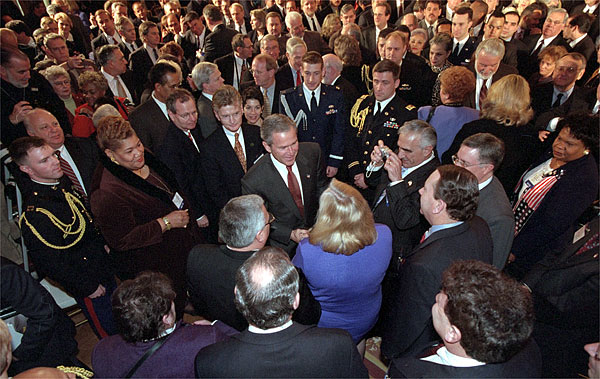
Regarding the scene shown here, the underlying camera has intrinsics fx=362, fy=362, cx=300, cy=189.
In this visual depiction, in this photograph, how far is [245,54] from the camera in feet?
19.1

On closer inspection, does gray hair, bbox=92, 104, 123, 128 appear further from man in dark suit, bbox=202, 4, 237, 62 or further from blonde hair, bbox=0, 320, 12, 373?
man in dark suit, bbox=202, 4, 237, 62

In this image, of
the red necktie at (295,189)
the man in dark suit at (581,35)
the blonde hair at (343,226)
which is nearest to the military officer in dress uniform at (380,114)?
the red necktie at (295,189)

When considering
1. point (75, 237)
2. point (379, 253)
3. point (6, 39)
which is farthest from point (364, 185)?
point (6, 39)

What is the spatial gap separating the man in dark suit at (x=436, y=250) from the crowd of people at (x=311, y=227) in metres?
0.01

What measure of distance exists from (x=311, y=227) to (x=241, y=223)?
1245mm

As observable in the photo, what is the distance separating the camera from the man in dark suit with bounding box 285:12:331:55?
6.51 metres

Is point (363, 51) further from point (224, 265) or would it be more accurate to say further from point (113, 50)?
point (224, 265)

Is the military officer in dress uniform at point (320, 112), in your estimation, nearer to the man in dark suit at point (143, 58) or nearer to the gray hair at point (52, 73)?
the gray hair at point (52, 73)

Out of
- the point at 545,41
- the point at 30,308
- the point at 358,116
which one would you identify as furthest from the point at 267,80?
the point at 545,41

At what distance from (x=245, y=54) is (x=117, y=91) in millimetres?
2000

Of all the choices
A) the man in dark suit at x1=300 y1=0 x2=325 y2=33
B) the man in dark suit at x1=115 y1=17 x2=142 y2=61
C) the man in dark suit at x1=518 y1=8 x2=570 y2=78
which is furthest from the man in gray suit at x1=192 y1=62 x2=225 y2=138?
the man in dark suit at x1=518 y1=8 x2=570 y2=78

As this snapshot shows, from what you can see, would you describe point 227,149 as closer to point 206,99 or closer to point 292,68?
point 206,99

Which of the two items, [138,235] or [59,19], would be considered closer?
[138,235]

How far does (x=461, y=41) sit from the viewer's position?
5.81 metres
